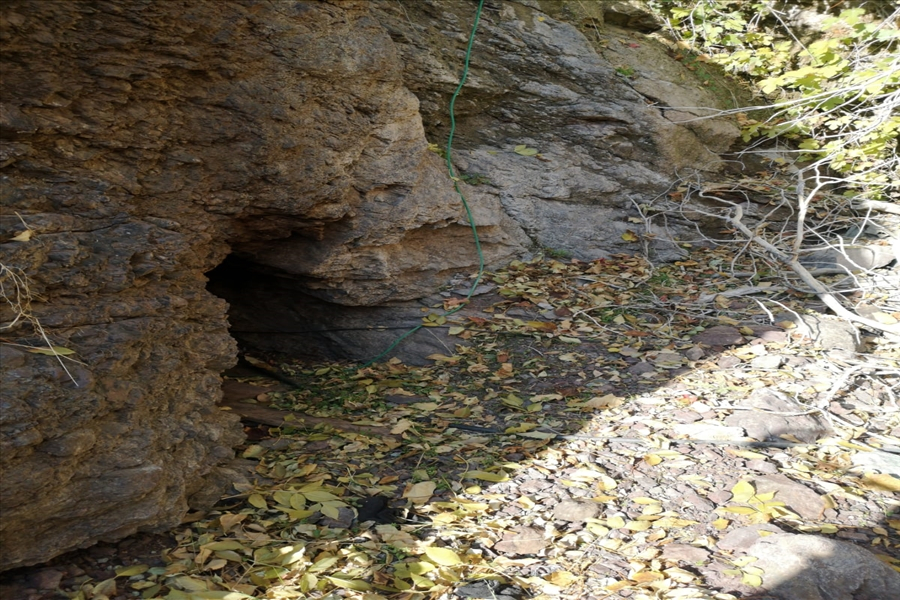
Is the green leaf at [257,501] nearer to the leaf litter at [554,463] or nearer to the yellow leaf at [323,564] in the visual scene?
the leaf litter at [554,463]

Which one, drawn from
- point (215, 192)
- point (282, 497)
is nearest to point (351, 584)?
point (282, 497)

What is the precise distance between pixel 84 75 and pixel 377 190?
1.89 metres

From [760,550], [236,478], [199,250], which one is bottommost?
Answer: [236,478]

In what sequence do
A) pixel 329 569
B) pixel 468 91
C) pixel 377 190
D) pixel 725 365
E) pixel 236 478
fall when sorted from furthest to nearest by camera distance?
1. pixel 468 91
2. pixel 377 190
3. pixel 725 365
4. pixel 236 478
5. pixel 329 569

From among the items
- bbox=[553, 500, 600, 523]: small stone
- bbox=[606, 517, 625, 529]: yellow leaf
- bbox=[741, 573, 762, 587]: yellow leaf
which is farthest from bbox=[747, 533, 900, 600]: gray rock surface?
bbox=[553, 500, 600, 523]: small stone

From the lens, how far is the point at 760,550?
2.42 meters

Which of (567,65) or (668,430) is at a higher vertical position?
(567,65)

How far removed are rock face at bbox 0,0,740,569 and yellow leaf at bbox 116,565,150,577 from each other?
11cm

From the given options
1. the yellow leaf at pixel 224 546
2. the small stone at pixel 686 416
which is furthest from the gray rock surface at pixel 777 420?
the yellow leaf at pixel 224 546

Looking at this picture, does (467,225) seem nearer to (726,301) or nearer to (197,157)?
(726,301)

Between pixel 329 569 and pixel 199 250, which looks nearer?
pixel 329 569

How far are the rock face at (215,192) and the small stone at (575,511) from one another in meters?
1.29

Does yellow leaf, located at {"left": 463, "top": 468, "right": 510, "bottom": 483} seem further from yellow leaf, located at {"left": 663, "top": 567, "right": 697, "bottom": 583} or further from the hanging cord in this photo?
the hanging cord

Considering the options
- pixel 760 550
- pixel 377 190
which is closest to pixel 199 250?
pixel 377 190
